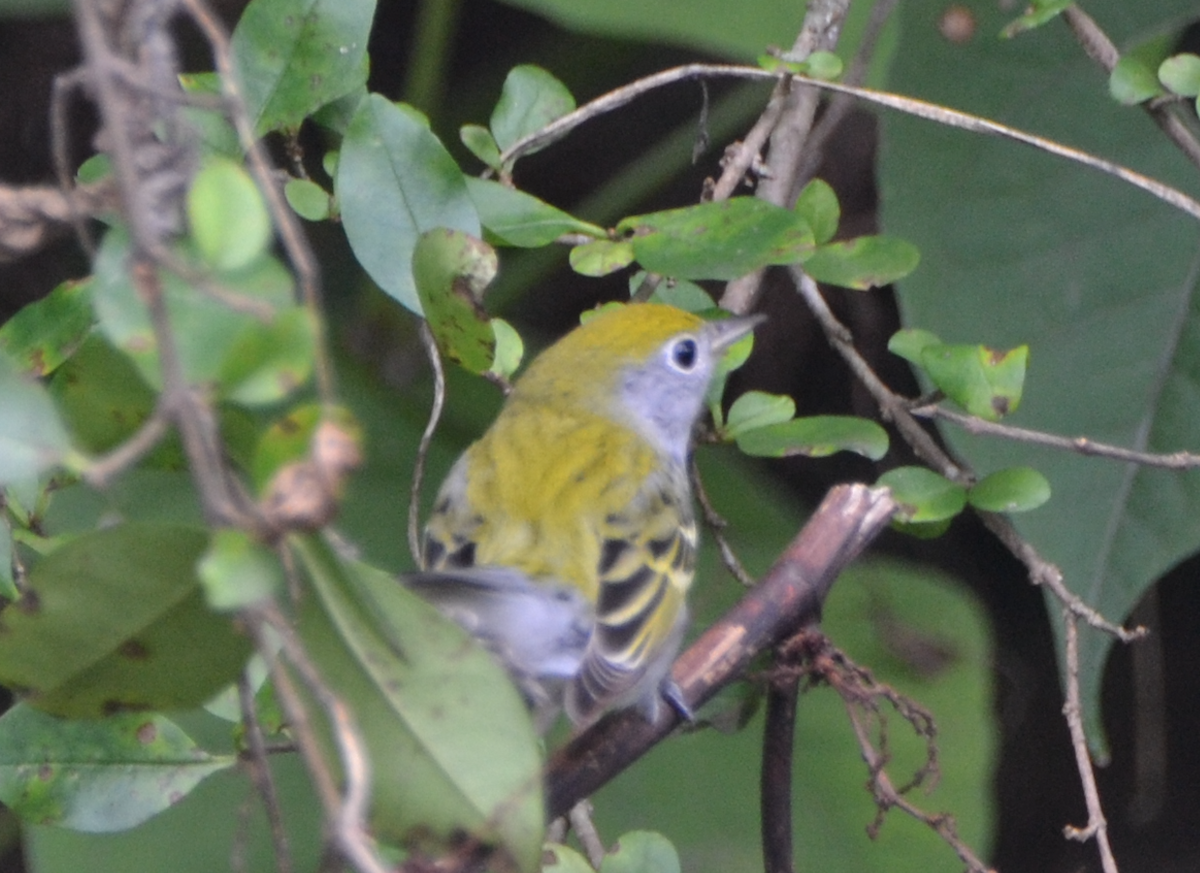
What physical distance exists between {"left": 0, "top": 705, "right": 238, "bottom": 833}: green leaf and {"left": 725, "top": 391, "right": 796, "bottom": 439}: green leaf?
0.80m

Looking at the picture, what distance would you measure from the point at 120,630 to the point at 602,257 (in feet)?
2.86

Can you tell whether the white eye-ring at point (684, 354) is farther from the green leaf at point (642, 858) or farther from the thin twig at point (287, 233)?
the thin twig at point (287, 233)

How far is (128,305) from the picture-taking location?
37.3 inches

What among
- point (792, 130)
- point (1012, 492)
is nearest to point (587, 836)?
point (1012, 492)

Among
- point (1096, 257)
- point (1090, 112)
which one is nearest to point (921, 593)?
point (1096, 257)

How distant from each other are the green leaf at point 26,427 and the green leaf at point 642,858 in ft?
3.10

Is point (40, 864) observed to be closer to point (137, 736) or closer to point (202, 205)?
point (137, 736)

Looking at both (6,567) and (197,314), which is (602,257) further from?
(197,314)

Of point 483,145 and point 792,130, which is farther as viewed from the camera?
point 792,130

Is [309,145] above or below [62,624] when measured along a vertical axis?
below

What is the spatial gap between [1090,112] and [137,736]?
207 centimetres

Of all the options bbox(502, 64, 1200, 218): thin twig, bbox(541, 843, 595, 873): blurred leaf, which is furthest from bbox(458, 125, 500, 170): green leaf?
bbox(541, 843, 595, 873): blurred leaf

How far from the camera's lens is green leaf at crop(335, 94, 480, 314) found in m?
1.82

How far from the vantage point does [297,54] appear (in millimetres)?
1902
